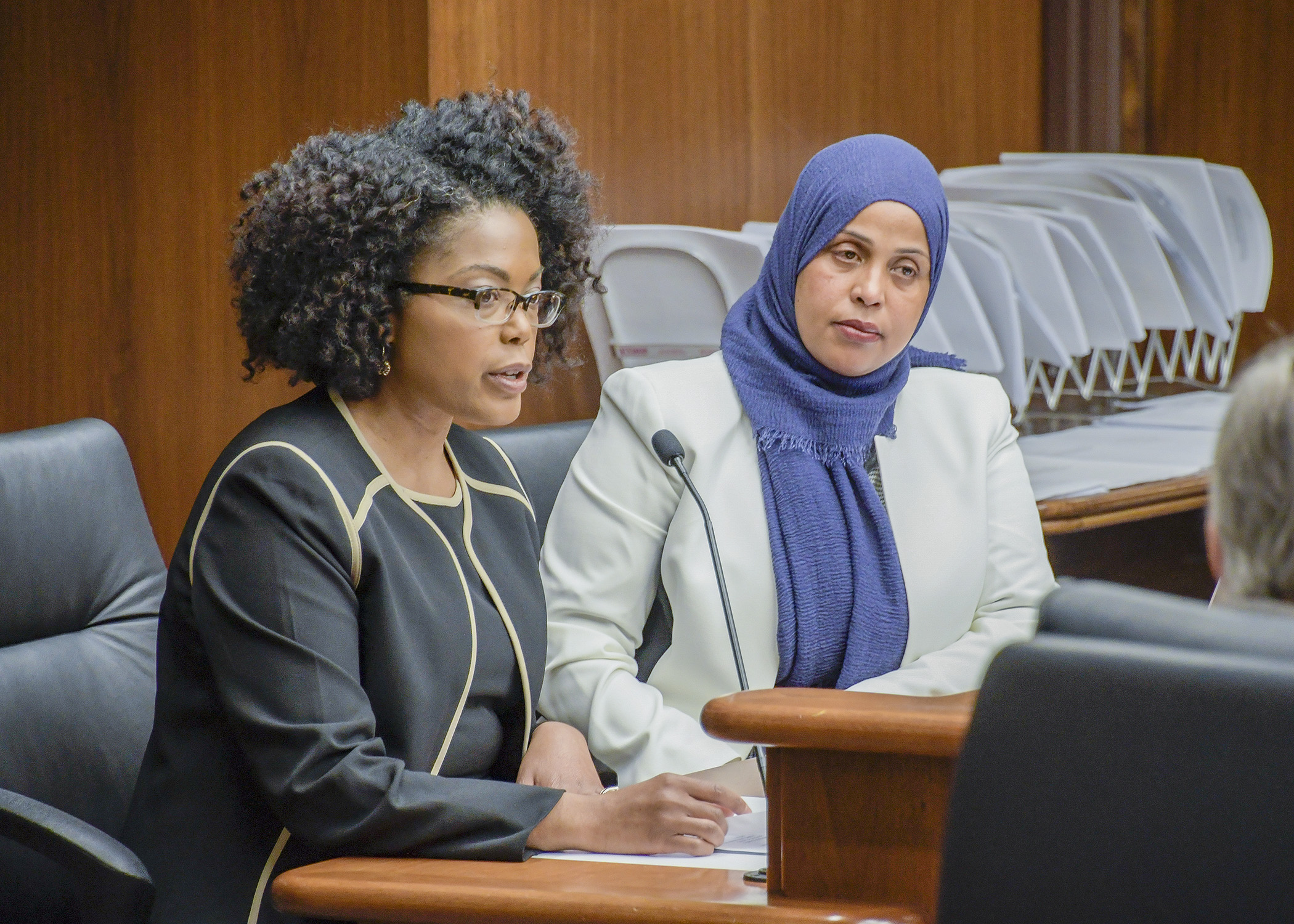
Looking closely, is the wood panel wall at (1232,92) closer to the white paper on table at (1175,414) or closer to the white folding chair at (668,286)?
the white paper on table at (1175,414)

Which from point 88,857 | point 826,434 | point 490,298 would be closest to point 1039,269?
point 826,434

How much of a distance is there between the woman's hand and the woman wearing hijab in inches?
17.1

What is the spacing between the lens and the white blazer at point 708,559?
1.62m

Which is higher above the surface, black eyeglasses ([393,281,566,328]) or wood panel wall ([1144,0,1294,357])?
wood panel wall ([1144,0,1294,357])

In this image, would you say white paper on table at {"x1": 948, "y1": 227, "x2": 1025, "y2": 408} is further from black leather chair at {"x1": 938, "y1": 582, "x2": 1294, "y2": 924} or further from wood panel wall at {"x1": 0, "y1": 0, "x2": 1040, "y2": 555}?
black leather chair at {"x1": 938, "y1": 582, "x2": 1294, "y2": 924}

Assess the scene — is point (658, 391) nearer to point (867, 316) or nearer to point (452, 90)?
point (867, 316)

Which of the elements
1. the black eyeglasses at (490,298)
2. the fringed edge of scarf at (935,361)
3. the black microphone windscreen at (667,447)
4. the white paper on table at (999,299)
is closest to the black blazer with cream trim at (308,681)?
the black eyeglasses at (490,298)

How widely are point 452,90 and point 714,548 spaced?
3.78 feet

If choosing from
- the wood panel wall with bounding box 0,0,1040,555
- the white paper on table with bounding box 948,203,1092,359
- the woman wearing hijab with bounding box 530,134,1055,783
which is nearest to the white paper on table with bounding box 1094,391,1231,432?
the white paper on table with bounding box 948,203,1092,359

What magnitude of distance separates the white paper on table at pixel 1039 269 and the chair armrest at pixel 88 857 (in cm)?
208

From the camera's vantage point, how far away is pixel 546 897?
0.93m

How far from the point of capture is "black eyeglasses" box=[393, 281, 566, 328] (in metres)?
1.30

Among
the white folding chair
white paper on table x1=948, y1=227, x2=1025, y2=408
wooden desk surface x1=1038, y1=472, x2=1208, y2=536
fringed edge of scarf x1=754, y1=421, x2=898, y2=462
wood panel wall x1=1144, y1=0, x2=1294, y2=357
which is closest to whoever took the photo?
fringed edge of scarf x1=754, y1=421, x2=898, y2=462

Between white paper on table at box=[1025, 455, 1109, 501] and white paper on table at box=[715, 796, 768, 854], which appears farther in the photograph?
white paper on table at box=[1025, 455, 1109, 501]
